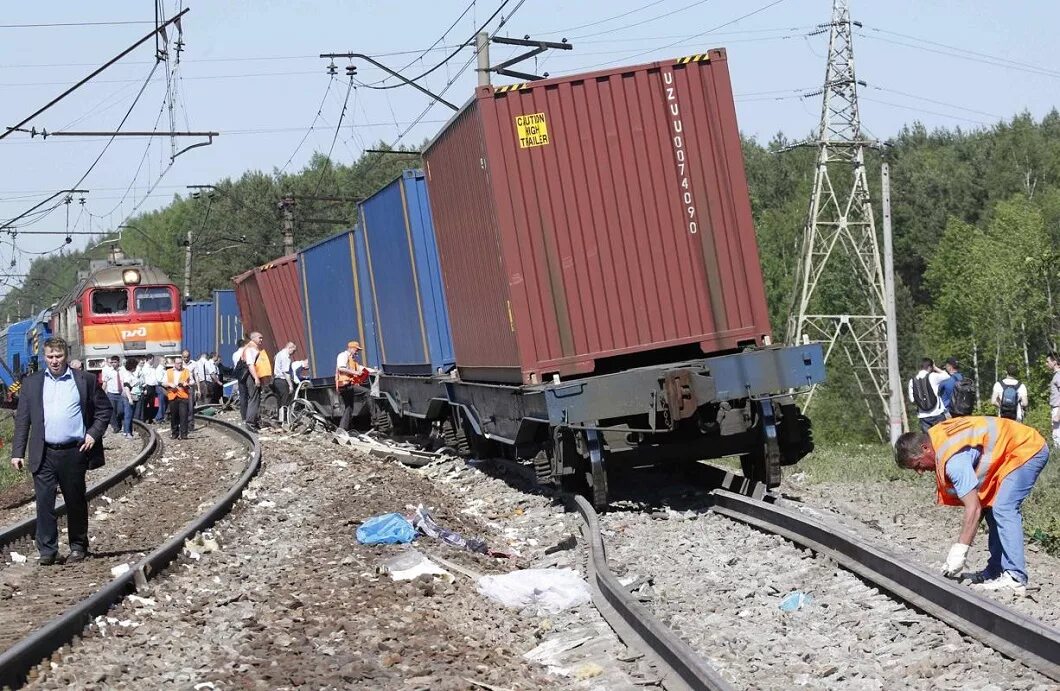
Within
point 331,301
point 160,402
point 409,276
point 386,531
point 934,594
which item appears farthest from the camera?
point 160,402

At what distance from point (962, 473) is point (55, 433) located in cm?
628

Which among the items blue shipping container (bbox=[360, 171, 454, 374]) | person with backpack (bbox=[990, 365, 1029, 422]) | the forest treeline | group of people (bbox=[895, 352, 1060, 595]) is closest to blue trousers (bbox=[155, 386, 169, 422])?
blue shipping container (bbox=[360, 171, 454, 374])

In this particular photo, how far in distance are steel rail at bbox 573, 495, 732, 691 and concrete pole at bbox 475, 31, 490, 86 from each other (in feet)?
39.4

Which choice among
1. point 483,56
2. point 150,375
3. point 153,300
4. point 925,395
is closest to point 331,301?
point 483,56

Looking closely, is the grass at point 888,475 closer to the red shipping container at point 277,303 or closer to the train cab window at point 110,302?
the red shipping container at point 277,303

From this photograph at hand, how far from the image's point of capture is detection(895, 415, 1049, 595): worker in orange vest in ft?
21.5

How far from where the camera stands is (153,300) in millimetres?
30906

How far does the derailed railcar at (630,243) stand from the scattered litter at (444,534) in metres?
1.35

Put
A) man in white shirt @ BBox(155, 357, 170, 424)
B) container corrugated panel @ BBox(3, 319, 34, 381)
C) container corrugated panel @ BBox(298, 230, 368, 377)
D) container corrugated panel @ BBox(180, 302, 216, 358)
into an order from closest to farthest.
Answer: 1. container corrugated panel @ BBox(298, 230, 368, 377)
2. man in white shirt @ BBox(155, 357, 170, 424)
3. container corrugated panel @ BBox(180, 302, 216, 358)
4. container corrugated panel @ BBox(3, 319, 34, 381)

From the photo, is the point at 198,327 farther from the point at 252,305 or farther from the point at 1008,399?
the point at 1008,399

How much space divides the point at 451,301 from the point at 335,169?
9268cm

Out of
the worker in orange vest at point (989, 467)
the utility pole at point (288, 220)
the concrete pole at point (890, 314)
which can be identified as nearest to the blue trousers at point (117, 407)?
the utility pole at point (288, 220)

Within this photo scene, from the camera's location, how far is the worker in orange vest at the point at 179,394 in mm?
22703

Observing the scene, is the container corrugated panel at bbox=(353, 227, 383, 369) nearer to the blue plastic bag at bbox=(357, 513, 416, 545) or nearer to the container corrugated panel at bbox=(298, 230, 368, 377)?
the container corrugated panel at bbox=(298, 230, 368, 377)
